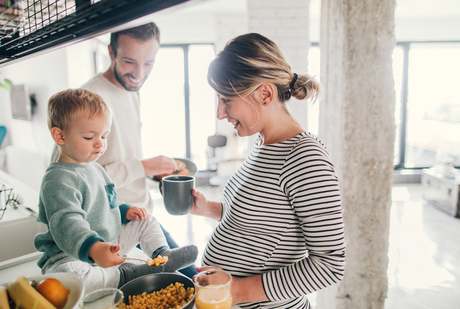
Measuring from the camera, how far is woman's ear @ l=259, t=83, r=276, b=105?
2.95 ft

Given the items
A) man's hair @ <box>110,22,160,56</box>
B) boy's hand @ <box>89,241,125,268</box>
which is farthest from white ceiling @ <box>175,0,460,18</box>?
boy's hand @ <box>89,241,125,268</box>

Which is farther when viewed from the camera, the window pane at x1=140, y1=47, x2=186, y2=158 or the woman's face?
the window pane at x1=140, y1=47, x2=186, y2=158

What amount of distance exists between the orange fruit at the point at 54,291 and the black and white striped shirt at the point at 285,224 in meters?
0.42

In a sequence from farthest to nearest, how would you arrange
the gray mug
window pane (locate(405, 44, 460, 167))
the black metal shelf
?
1. window pane (locate(405, 44, 460, 167))
2. the gray mug
3. the black metal shelf

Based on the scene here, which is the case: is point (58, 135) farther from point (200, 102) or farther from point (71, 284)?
point (200, 102)

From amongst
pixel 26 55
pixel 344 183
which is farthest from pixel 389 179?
pixel 26 55

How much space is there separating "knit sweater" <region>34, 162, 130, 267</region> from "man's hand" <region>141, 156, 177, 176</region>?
20 cm

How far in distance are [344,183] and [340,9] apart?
0.92 m

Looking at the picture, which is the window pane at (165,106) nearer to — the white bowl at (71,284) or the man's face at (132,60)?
the man's face at (132,60)

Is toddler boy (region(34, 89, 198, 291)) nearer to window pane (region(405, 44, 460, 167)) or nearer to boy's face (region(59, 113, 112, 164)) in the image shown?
boy's face (region(59, 113, 112, 164))

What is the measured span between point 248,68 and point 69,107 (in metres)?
0.53

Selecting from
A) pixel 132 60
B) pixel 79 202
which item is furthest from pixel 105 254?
pixel 132 60

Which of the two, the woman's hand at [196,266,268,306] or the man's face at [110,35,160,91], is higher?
the man's face at [110,35,160,91]

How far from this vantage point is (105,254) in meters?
0.73
